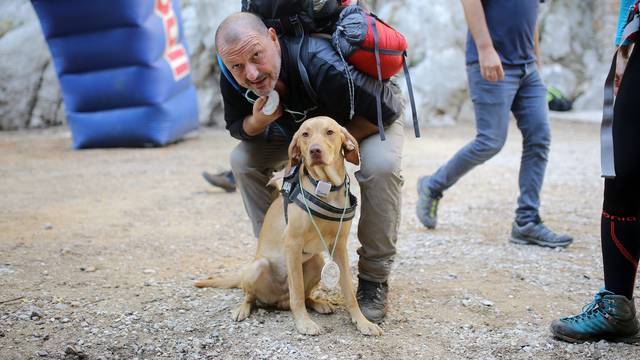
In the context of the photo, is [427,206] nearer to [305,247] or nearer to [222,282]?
[222,282]

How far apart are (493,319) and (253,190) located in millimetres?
1331

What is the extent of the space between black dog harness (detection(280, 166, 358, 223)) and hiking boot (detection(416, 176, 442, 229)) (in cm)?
175

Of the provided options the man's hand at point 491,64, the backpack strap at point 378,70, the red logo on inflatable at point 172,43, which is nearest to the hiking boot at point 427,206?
the man's hand at point 491,64

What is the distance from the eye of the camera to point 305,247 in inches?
108

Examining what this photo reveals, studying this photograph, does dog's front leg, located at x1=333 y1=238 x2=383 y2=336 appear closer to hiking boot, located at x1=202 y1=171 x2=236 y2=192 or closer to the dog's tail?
the dog's tail

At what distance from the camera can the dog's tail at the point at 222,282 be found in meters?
3.23

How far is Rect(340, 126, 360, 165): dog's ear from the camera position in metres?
2.64

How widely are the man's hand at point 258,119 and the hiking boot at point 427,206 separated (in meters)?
1.80

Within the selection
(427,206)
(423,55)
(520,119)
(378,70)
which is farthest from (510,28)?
(423,55)

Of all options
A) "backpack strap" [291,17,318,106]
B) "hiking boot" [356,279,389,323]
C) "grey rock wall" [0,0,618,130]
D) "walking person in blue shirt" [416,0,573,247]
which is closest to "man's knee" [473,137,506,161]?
"walking person in blue shirt" [416,0,573,247]

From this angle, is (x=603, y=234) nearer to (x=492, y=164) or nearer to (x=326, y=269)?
(x=326, y=269)

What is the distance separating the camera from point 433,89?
35.2 feet

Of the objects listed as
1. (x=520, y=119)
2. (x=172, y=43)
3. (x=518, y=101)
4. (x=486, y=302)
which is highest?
(x=518, y=101)

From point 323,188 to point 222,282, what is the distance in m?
0.96
